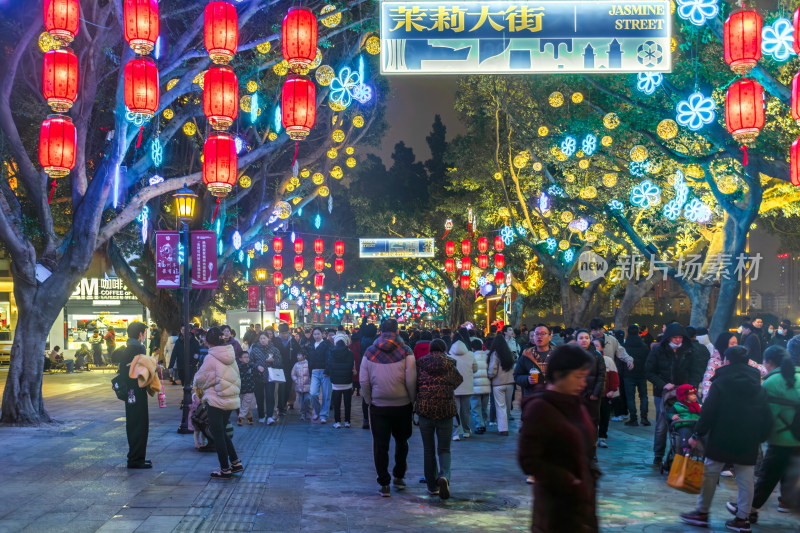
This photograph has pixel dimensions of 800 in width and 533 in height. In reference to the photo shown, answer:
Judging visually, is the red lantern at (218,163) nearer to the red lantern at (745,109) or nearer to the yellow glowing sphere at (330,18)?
the yellow glowing sphere at (330,18)

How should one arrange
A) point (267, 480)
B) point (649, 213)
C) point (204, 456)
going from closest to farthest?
point (267, 480)
point (204, 456)
point (649, 213)

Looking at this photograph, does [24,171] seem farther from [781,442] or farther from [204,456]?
[781,442]

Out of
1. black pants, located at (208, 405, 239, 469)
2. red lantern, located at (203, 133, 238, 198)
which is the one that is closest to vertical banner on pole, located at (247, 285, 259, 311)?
red lantern, located at (203, 133, 238, 198)

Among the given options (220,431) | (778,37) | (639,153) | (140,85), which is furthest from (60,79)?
(639,153)

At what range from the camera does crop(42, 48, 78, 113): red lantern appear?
37.8 feet

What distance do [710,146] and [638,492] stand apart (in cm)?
1163

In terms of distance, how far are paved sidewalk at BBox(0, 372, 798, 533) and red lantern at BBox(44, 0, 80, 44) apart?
5.76 meters

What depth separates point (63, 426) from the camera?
45.0 feet

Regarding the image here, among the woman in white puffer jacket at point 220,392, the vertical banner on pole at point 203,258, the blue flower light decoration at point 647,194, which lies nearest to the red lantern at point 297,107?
the vertical banner on pole at point 203,258

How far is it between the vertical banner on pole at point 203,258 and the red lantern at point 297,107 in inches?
113

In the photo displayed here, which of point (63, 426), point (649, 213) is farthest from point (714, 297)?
point (63, 426)

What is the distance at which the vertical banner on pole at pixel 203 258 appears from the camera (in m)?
15.3

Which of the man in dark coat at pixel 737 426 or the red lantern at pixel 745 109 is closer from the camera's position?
the man in dark coat at pixel 737 426

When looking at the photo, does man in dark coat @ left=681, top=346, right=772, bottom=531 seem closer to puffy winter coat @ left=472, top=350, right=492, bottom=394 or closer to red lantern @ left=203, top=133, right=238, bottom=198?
puffy winter coat @ left=472, top=350, right=492, bottom=394
